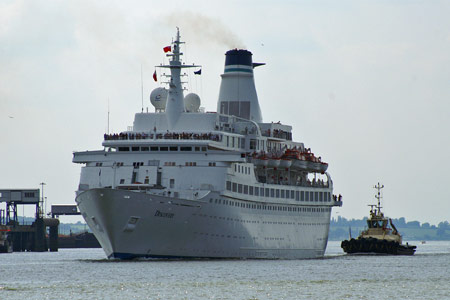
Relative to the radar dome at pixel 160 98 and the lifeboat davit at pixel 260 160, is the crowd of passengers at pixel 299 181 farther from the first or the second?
the radar dome at pixel 160 98

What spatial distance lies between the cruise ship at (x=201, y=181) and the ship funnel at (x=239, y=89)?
88 mm

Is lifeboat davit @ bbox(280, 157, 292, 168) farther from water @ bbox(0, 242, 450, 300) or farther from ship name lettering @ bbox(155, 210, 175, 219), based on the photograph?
ship name lettering @ bbox(155, 210, 175, 219)

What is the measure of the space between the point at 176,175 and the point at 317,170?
21941mm

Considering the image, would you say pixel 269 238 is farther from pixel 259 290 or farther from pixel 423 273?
pixel 259 290

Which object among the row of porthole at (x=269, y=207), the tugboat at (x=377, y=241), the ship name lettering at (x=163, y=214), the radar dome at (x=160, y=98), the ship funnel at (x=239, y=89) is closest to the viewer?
the ship name lettering at (x=163, y=214)

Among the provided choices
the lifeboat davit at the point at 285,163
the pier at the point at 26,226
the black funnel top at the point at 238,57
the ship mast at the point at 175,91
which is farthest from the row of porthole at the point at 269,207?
the pier at the point at 26,226

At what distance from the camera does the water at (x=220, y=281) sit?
188ft

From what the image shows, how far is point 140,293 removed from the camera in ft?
187

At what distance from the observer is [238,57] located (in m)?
96.9

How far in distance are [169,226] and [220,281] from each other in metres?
13.0

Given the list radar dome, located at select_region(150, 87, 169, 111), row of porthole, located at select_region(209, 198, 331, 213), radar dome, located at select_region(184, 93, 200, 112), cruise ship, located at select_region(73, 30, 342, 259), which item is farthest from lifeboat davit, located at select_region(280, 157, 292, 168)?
radar dome, located at select_region(150, 87, 169, 111)

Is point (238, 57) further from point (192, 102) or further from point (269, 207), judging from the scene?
point (269, 207)

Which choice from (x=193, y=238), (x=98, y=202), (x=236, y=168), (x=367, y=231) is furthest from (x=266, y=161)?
(x=367, y=231)

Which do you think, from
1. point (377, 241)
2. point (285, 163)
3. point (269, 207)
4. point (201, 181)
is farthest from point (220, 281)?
point (377, 241)
